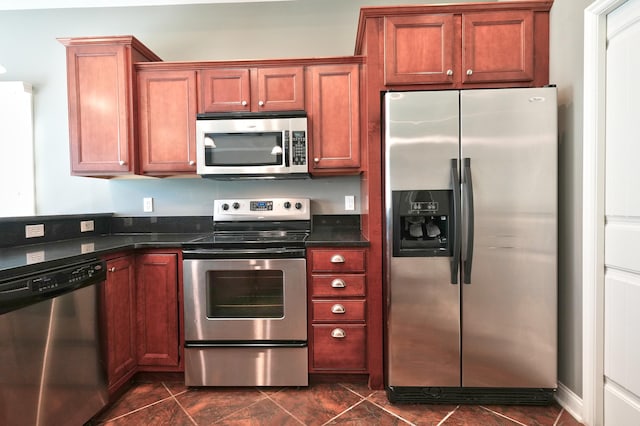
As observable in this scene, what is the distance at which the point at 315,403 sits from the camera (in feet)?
6.14

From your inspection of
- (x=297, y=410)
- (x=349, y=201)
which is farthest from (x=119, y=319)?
(x=349, y=201)

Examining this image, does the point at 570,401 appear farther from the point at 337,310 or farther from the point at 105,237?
the point at 105,237

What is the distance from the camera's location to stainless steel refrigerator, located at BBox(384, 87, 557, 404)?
5.79 ft

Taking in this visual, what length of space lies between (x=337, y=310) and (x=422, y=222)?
76 cm

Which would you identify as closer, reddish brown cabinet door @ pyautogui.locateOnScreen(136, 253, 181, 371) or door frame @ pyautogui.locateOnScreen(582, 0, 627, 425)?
door frame @ pyautogui.locateOnScreen(582, 0, 627, 425)

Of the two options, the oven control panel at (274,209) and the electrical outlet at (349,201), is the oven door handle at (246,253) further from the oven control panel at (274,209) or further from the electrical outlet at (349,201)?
the electrical outlet at (349,201)

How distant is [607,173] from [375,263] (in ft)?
4.23

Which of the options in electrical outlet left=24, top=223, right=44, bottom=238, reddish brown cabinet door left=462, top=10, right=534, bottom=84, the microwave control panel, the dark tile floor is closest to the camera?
the dark tile floor

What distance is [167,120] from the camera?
2320 mm

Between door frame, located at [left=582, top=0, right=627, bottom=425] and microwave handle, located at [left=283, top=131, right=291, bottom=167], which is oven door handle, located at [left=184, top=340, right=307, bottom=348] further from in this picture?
door frame, located at [left=582, top=0, right=627, bottom=425]

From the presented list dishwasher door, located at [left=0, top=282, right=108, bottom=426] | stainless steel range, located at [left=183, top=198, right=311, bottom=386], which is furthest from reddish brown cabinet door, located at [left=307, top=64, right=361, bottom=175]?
dishwasher door, located at [left=0, top=282, right=108, bottom=426]

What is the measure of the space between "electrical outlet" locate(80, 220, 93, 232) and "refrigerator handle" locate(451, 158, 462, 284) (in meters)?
2.71

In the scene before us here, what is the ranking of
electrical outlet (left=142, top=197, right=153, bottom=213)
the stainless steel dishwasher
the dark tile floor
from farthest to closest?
1. electrical outlet (left=142, top=197, right=153, bottom=213)
2. the dark tile floor
3. the stainless steel dishwasher

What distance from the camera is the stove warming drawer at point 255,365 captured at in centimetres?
199
